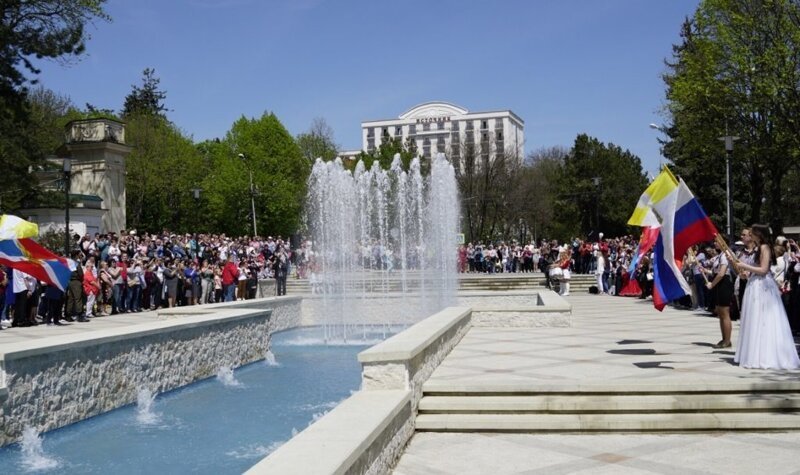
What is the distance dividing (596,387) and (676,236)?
12.8 ft

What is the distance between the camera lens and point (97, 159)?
35.0m

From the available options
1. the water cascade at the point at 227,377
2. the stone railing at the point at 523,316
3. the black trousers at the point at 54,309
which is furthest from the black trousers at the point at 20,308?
the stone railing at the point at 523,316

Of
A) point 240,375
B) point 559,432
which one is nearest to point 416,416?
point 559,432

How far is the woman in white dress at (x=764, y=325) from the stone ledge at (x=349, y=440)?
15.8 feet

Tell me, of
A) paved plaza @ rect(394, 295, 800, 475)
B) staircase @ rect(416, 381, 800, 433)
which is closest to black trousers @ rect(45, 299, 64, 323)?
paved plaza @ rect(394, 295, 800, 475)

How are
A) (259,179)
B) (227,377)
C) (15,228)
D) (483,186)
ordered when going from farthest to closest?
(259,179) → (483,186) → (227,377) → (15,228)

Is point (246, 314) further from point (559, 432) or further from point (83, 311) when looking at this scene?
point (559, 432)

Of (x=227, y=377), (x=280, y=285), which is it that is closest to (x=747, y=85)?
(x=280, y=285)

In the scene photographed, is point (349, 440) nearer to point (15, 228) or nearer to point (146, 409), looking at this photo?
point (146, 409)

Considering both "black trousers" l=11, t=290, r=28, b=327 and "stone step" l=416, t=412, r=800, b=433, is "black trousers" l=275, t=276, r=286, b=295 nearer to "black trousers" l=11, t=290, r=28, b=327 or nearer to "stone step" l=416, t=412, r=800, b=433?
"black trousers" l=11, t=290, r=28, b=327

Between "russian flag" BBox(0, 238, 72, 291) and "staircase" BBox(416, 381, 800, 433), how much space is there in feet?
25.1

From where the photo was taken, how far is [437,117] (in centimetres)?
15950

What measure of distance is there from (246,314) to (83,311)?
24.0 feet

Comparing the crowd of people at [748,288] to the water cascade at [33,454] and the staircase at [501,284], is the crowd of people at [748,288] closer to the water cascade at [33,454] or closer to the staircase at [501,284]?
the staircase at [501,284]
